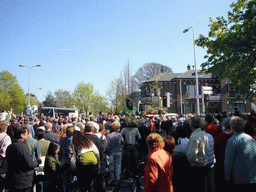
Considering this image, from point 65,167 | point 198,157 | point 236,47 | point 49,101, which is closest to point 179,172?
point 198,157

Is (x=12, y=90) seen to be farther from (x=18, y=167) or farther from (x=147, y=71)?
(x=18, y=167)

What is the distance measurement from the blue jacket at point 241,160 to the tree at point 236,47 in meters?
9.59

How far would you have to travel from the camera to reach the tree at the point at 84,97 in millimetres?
53719

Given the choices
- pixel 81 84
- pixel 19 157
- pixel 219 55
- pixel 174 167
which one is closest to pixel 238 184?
pixel 174 167

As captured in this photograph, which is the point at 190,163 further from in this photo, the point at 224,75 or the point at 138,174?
the point at 224,75

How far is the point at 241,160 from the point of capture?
3.75 m

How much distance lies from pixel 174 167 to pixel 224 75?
12.3m

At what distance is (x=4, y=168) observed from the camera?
17.1 ft

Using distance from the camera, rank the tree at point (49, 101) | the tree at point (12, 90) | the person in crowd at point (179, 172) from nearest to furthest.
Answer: the person in crowd at point (179, 172) < the tree at point (12, 90) < the tree at point (49, 101)

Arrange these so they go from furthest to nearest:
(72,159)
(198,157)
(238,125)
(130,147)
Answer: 1. (130,147)
2. (72,159)
3. (198,157)
4. (238,125)

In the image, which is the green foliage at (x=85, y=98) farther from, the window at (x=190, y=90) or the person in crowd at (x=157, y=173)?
the person in crowd at (x=157, y=173)

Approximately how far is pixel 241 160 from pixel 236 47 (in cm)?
1011

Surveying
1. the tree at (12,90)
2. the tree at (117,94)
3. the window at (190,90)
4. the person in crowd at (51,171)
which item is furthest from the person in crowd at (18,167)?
the tree at (12,90)

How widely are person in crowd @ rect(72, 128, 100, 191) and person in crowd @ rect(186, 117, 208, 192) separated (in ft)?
6.06
